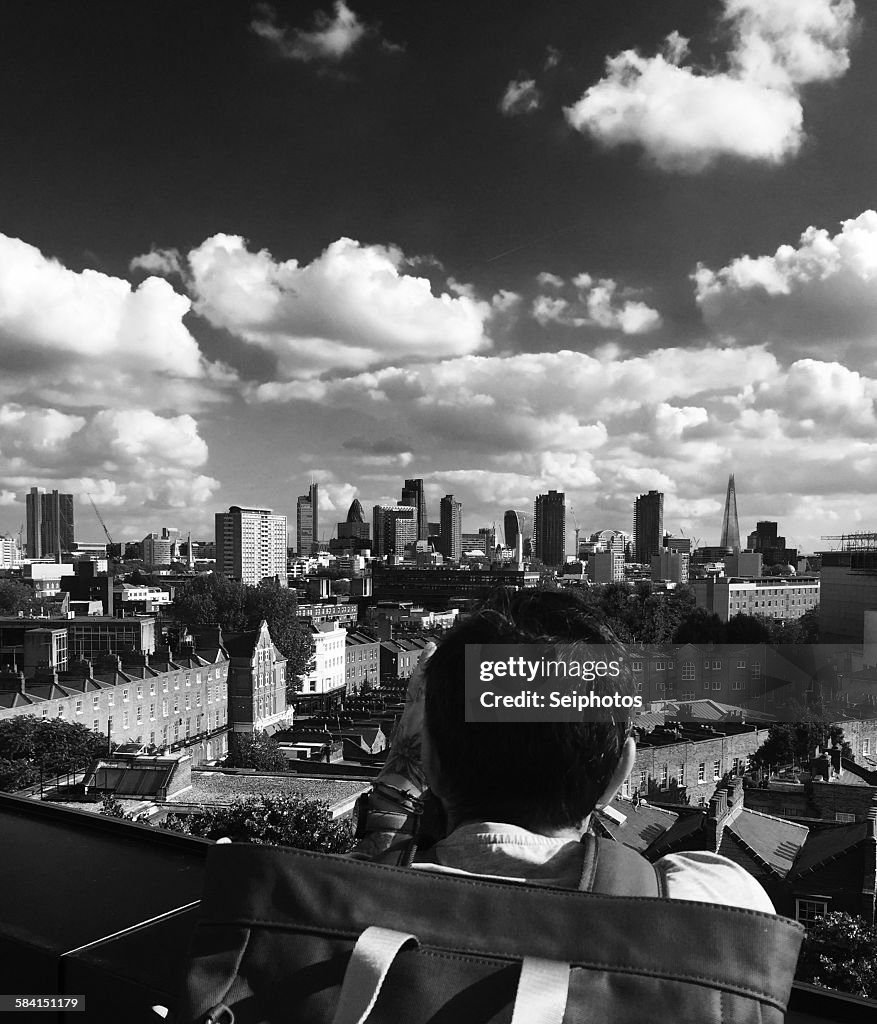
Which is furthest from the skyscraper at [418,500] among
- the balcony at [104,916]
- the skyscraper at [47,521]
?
the balcony at [104,916]

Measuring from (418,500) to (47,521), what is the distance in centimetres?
2631

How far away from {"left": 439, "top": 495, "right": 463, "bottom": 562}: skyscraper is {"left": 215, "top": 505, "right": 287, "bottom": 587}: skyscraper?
33.9ft

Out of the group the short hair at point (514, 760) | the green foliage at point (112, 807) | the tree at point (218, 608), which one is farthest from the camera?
the tree at point (218, 608)

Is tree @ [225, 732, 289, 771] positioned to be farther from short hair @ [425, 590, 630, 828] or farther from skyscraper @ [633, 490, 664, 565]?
skyscraper @ [633, 490, 664, 565]

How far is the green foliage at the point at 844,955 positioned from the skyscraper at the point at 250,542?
44.2 metres

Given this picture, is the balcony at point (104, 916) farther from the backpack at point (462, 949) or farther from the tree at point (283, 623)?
the tree at point (283, 623)

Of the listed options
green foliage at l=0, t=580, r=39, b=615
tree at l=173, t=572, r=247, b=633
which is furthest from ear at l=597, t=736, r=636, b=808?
green foliage at l=0, t=580, r=39, b=615

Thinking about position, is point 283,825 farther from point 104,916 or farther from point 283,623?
point 283,623

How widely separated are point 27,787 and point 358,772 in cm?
248

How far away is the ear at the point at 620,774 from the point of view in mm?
451

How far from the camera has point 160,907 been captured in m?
0.68

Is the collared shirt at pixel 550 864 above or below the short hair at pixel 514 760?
below

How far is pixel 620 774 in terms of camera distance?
0.46 metres

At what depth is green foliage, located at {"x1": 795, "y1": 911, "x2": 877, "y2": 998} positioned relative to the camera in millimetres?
2748
